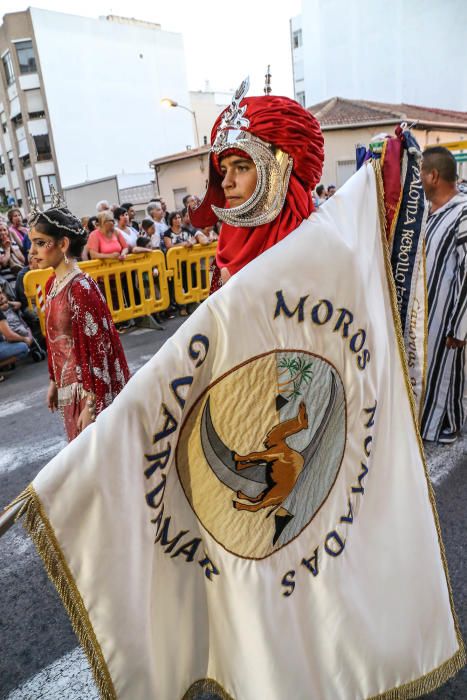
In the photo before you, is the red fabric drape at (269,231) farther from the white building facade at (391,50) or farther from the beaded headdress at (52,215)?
the white building facade at (391,50)

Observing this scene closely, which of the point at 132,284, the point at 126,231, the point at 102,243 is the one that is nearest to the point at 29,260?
the point at 102,243

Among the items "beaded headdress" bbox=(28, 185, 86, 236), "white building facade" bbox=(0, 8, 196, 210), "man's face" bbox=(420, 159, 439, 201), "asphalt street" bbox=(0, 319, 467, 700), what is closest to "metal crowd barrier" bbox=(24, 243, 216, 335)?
"asphalt street" bbox=(0, 319, 467, 700)

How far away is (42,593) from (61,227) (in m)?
1.86

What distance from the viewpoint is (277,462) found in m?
1.45

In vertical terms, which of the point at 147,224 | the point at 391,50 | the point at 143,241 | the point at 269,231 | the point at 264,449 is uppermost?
the point at 391,50

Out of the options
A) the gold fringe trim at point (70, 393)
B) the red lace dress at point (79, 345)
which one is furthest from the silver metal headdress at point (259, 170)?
the gold fringe trim at point (70, 393)

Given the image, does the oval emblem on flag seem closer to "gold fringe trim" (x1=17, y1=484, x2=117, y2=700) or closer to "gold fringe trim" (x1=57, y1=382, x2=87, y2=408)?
"gold fringe trim" (x1=17, y1=484, x2=117, y2=700)

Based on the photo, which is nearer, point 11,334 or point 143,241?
point 11,334

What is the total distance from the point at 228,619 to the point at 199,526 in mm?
307

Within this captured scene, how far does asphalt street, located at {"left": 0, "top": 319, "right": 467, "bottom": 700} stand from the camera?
1.95m

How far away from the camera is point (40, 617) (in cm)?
230

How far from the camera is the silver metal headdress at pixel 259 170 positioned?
1611 millimetres

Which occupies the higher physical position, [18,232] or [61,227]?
[61,227]

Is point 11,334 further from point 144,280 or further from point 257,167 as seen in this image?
point 257,167
